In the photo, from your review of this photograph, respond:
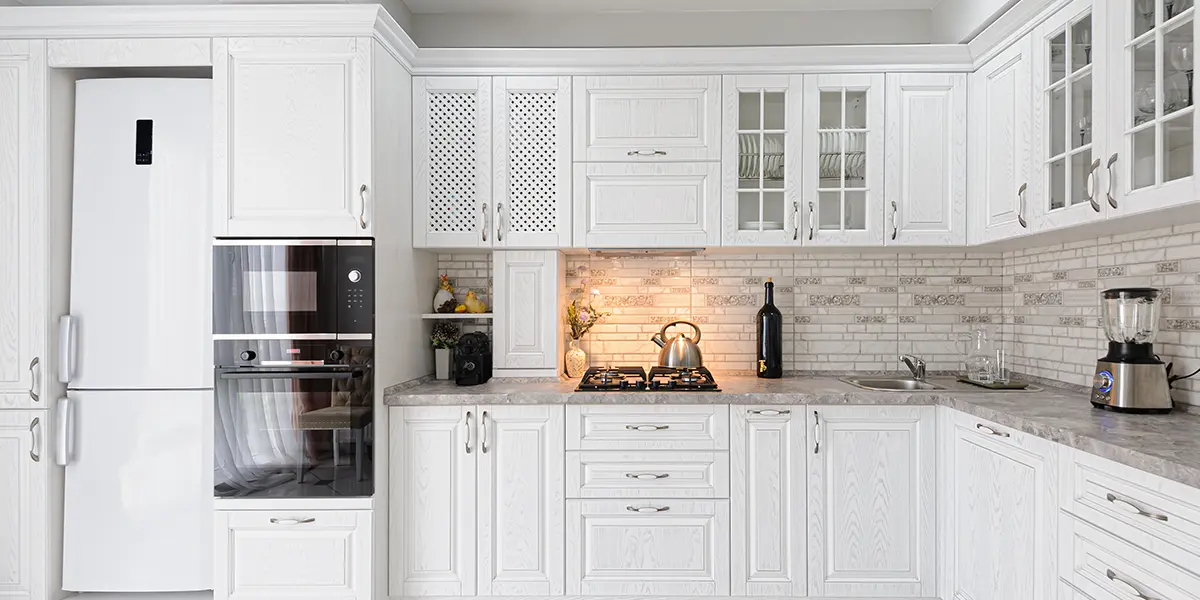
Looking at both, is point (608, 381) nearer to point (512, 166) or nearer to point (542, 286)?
point (542, 286)

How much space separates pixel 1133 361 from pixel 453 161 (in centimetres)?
272

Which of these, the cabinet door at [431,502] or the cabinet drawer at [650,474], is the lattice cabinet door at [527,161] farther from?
the cabinet drawer at [650,474]

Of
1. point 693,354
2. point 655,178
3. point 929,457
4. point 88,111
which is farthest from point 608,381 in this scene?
point 88,111

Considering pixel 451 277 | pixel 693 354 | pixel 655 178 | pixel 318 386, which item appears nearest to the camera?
pixel 318 386

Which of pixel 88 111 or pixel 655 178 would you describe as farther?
pixel 655 178

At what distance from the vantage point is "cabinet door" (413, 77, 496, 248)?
2.95m

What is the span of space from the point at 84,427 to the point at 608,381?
2130 mm

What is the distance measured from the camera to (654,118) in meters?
2.93

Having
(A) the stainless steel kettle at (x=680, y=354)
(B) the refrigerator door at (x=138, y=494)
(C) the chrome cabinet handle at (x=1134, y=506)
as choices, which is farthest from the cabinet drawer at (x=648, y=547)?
(B) the refrigerator door at (x=138, y=494)

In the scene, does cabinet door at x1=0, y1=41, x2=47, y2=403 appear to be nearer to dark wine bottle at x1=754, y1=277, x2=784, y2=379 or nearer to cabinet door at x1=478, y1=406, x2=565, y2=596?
cabinet door at x1=478, y1=406, x2=565, y2=596

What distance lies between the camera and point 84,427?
2566mm

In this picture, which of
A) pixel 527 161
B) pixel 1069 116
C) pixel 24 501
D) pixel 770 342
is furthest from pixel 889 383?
pixel 24 501

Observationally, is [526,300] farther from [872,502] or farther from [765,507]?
[872,502]

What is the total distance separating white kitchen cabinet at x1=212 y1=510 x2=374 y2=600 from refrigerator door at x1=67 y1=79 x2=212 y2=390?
590 millimetres
